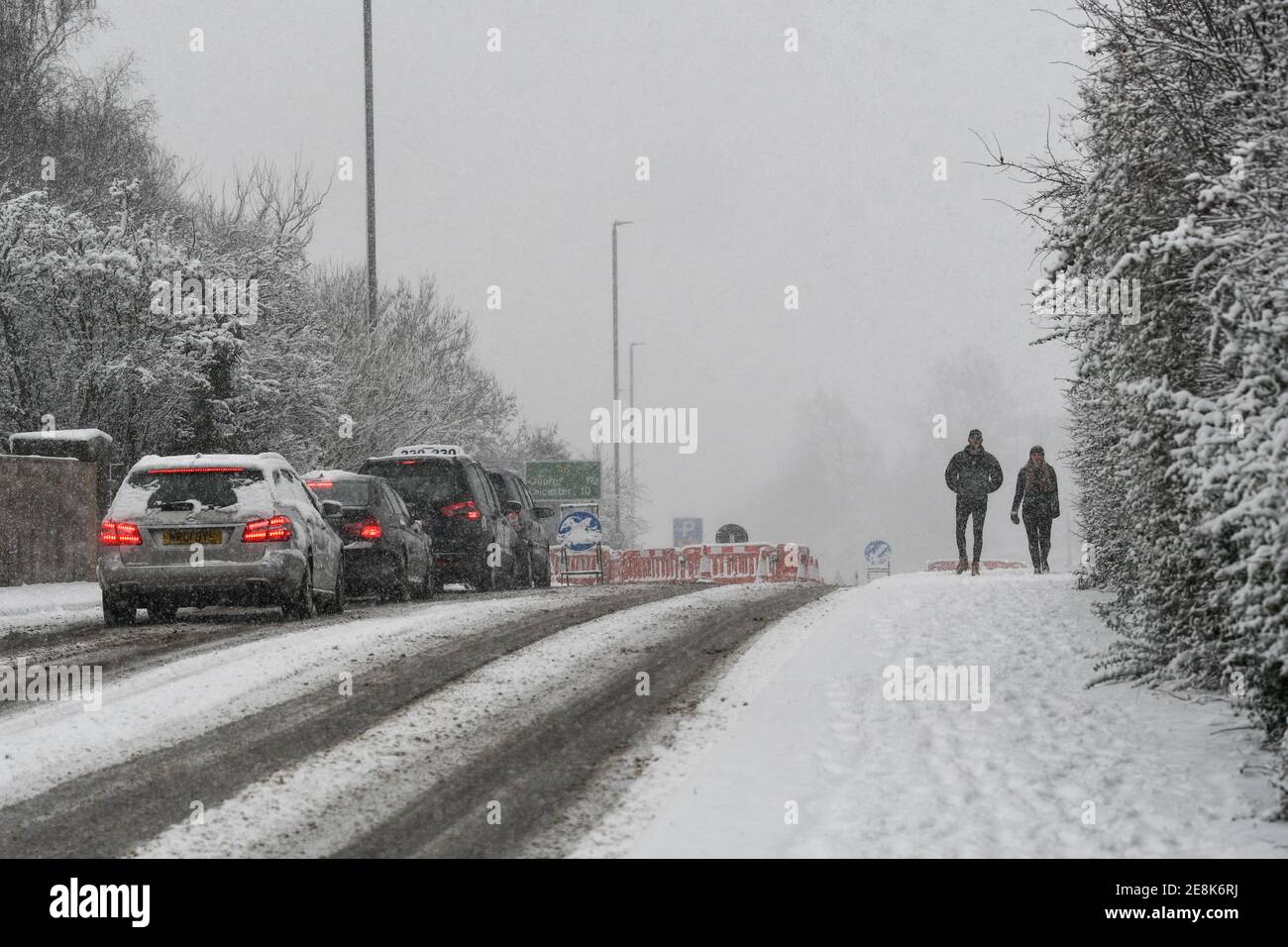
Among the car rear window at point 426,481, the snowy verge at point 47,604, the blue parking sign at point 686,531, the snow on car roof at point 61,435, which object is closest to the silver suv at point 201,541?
Answer: the snowy verge at point 47,604

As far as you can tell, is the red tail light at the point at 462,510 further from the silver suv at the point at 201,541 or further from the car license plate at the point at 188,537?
the car license plate at the point at 188,537

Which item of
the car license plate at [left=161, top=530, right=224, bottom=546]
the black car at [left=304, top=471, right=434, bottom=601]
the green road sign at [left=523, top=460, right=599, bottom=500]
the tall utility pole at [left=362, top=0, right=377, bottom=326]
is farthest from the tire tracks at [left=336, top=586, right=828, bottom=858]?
the green road sign at [left=523, top=460, right=599, bottom=500]

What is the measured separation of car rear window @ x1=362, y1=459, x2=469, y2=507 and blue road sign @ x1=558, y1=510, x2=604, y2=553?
1219 cm

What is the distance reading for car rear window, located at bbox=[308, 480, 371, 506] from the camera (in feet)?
59.8

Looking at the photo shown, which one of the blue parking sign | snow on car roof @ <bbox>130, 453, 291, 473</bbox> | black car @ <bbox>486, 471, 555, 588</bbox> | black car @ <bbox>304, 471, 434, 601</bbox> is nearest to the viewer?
snow on car roof @ <bbox>130, 453, 291, 473</bbox>

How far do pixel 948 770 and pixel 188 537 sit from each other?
28.9ft

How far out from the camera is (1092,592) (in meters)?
15.4

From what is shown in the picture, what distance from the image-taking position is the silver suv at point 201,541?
13992mm

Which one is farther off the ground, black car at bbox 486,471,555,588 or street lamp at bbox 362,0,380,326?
street lamp at bbox 362,0,380,326

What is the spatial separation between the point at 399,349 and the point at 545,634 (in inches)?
1068

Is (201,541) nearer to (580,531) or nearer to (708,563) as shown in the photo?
(580,531)

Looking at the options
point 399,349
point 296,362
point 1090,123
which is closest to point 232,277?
point 296,362

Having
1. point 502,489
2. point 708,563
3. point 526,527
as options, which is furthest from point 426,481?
point 708,563

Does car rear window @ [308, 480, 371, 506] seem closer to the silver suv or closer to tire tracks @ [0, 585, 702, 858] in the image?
the silver suv
